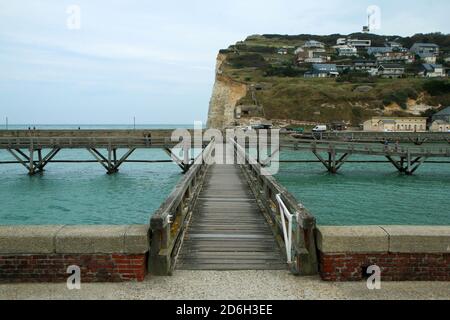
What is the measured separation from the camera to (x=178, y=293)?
203 inches

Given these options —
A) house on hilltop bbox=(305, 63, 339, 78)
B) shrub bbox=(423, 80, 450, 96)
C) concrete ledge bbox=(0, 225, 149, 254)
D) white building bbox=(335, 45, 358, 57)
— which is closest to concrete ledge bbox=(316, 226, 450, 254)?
concrete ledge bbox=(0, 225, 149, 254)

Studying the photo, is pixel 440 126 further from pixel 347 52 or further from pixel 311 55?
pixel 347 52

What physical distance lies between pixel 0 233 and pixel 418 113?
10555 cm

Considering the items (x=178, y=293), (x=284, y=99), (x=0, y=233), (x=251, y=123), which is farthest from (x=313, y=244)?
(x=284, y=99)

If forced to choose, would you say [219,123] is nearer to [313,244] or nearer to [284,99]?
[284,99]

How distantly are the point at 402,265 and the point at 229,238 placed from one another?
3.18m

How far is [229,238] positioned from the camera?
759 centimetres

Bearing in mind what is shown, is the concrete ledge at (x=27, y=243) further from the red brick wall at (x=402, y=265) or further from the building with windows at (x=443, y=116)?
the building with windows at (x=443, y=116)

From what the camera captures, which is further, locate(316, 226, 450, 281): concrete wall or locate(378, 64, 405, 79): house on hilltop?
locate(378, 64, 405, 79): house on hilltop

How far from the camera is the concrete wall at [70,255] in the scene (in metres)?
5.28

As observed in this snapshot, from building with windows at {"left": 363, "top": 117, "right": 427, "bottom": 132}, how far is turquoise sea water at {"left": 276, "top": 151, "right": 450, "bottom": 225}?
44867mm

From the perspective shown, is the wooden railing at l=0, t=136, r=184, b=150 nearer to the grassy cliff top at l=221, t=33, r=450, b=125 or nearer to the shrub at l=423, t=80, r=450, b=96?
the grassy cliff top at l=221, t=33, r=450, b=125

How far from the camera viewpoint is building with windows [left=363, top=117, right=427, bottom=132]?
84250 mm

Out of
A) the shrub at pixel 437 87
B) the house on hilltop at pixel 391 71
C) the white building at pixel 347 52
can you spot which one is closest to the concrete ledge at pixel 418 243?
the shrub at pixel 437 87
